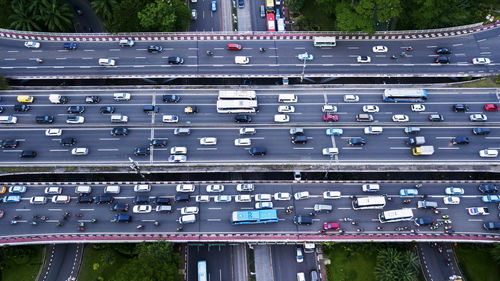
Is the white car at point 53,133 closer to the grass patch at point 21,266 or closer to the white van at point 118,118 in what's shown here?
the white van at point 118,118

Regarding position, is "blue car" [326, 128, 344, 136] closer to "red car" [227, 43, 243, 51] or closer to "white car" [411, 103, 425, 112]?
"white car" [411, 103, 425, 112]

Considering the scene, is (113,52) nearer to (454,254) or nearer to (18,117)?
(18,117)

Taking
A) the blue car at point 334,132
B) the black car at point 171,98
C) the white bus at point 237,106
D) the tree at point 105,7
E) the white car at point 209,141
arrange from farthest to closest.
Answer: the tree at point 105,7
the black car at point 171,98
the white bus at point 237,106
the blue car at point 334,132
the white car at point 209,141

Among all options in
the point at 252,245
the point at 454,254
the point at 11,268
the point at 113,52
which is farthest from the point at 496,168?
the point at 11,268

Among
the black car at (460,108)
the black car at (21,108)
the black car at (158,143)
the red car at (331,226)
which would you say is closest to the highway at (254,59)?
the black car at (21,108)

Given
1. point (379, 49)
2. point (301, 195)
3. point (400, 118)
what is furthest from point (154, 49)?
point (400, 118)

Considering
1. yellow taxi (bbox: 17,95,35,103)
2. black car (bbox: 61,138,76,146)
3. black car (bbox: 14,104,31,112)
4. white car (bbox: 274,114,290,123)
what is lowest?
black car (bbox: 61,138,76,146)

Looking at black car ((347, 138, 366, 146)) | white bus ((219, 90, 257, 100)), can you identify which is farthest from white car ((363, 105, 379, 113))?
white bus ((219, 90, 257, 100))

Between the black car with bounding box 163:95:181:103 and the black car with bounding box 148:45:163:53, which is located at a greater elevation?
the black car with bounding box 148:45:163:53
